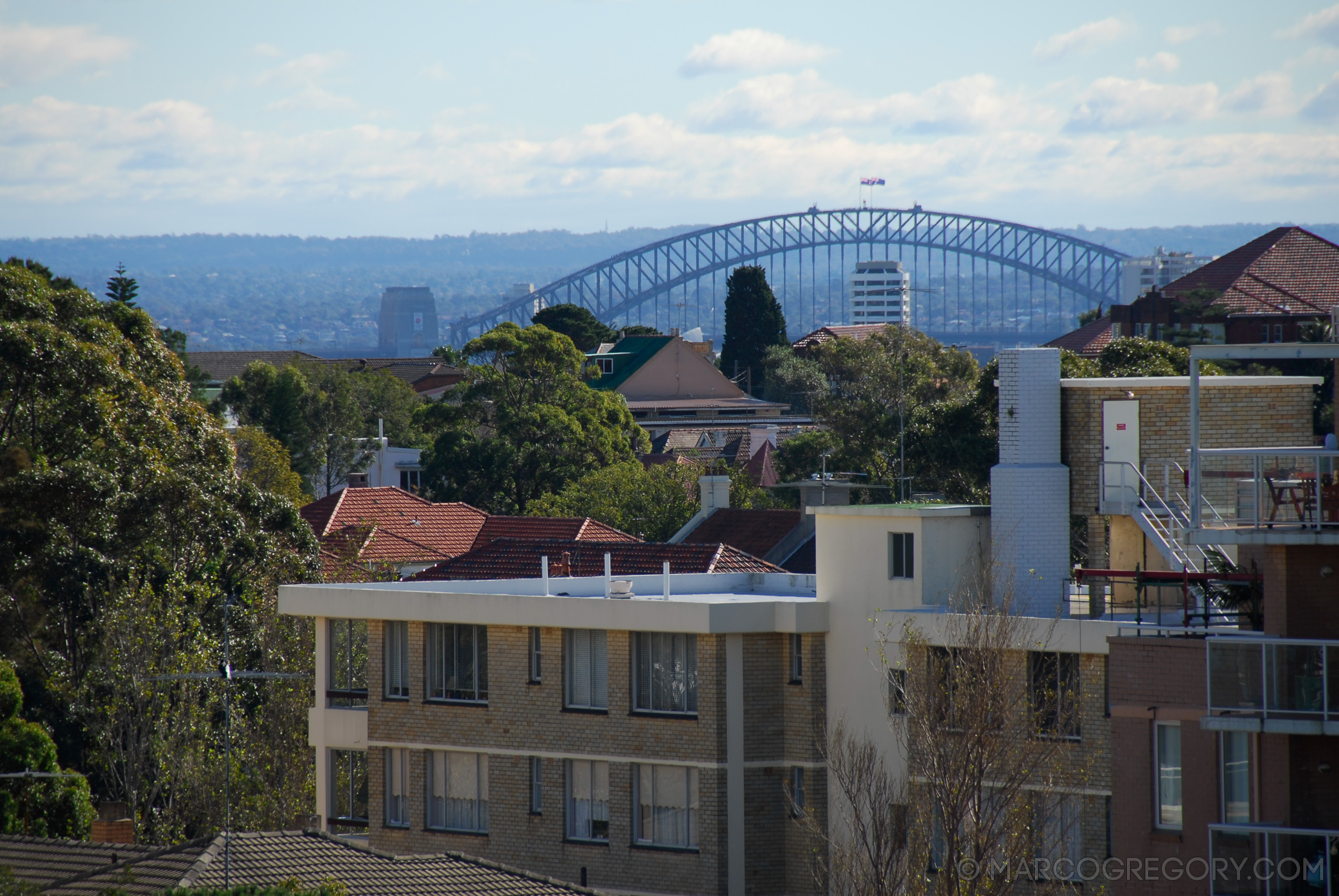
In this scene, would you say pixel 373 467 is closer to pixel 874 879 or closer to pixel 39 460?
pixel 39 460

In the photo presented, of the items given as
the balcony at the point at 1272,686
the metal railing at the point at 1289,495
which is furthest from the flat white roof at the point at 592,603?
the balcony at the point at 1272,686

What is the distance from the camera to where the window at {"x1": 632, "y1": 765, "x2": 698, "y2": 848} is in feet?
104

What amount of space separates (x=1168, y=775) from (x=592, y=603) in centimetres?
1110

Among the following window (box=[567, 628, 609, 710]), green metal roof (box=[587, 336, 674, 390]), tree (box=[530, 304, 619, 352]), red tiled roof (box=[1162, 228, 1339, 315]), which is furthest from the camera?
tree (box=[530, 304, 619, 352])

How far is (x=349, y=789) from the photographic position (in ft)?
128

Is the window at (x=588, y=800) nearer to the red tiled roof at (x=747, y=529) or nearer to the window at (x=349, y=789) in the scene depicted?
→ the window at (x=349, y=789)

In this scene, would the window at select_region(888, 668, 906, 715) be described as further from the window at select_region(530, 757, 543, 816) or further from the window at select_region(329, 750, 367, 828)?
the window at select_region(329, 750, 367, 828)

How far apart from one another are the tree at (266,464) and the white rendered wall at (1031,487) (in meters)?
54.7

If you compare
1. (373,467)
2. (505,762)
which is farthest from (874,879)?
(373,467)

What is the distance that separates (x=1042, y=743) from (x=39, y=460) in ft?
96.2

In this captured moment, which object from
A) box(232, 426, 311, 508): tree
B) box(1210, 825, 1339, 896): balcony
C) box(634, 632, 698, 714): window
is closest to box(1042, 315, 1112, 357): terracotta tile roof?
box(232, 426, 311, 508): tree

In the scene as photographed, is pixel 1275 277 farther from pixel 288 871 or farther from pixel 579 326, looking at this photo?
pixel 288 871

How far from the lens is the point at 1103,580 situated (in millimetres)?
29203
